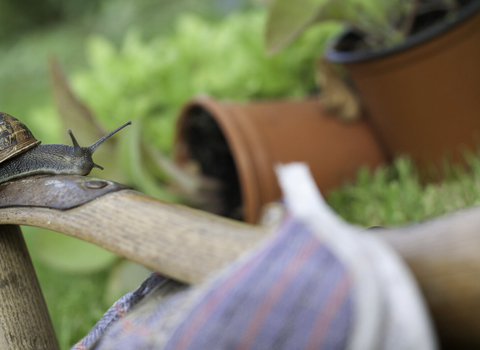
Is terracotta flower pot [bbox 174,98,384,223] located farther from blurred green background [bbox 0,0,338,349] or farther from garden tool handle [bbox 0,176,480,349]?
garden tool handle [bbox 0,176,480,349]

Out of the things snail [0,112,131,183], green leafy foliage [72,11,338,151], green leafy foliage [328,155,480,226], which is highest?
snail [0,112,131,183]

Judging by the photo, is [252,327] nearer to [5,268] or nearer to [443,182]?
[5,268]

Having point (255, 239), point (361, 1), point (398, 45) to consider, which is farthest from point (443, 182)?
point (255, 239)

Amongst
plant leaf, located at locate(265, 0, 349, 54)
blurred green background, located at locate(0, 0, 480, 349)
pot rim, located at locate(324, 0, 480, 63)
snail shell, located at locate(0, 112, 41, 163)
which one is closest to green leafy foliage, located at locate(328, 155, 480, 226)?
blurred green background, located at locate(0, 0, 480, 349)

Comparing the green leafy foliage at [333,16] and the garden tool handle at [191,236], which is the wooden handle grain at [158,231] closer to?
the garden tool handle at [191,236]

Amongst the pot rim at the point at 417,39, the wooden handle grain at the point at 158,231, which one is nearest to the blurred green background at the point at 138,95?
the pot rim at the point at 417,39
